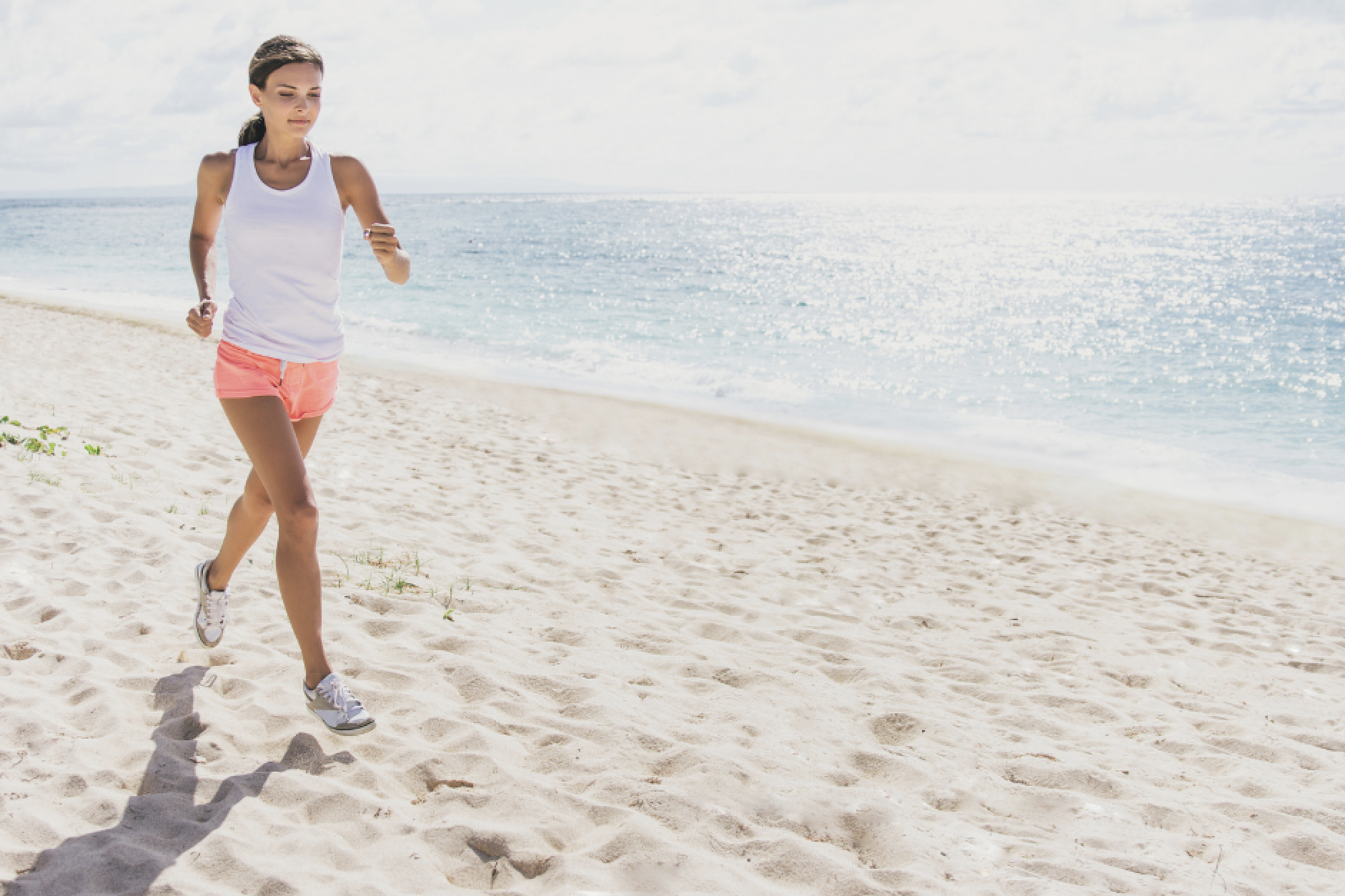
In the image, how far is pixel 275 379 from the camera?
287 centimetres

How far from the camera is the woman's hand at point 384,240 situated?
2846mm

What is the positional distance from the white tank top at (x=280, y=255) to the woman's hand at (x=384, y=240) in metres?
0.09

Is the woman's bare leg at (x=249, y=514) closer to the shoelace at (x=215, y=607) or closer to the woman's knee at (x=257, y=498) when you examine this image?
the woman's knee at (x=257, y=498)

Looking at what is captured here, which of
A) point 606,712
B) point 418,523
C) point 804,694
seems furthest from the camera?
point 418,523

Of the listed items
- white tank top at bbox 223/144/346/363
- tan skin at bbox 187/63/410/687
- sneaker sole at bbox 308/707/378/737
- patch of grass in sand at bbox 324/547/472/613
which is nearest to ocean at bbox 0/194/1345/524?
patch of grass in sand at bbox 324/547/472/613

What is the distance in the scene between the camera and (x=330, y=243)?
2.85m

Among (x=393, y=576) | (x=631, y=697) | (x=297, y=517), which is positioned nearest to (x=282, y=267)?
(x=297, y=517)

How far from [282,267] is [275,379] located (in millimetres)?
354

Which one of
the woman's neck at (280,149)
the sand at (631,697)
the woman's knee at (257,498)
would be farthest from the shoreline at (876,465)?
the woman's neck at (280,149)

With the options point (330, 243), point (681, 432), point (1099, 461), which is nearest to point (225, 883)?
point (330, 243)

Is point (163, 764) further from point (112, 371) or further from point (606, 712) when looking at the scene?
point (112, 371)

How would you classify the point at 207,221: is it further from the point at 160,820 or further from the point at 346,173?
the point at 160,820

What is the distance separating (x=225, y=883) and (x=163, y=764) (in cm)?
68

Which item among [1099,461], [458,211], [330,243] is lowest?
[1099,461]
